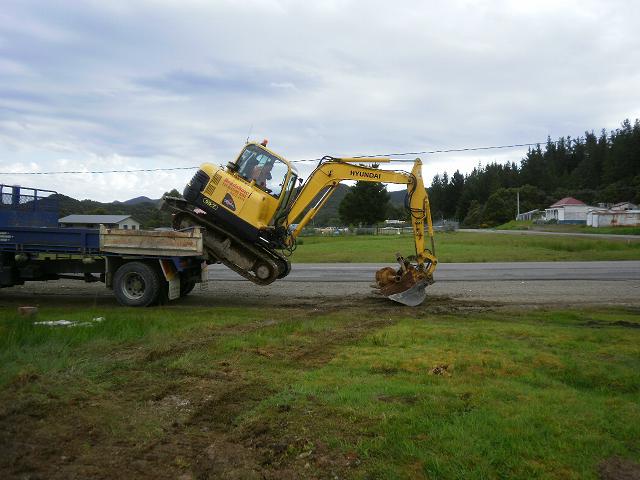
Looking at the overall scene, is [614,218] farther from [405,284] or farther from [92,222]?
[405,284]

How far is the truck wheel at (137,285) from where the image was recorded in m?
12.4

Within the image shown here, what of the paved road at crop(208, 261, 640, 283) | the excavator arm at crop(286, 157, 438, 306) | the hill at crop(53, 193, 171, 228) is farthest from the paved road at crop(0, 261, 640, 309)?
the hill at crop(53, 193, 171, 228)

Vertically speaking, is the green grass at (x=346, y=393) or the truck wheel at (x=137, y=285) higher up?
the truck wheel at (x=137, y=285)

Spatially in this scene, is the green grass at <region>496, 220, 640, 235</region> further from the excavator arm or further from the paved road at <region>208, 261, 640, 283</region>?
the excavator arm

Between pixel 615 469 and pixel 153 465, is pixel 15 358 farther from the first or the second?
pixel 615 469

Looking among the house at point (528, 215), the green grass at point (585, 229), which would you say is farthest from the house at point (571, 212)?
the green grass at point (585, 229)

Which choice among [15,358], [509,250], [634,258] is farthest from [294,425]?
[509,250]

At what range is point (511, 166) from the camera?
150625 millimetres

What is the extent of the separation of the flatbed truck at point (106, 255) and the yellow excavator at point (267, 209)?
27.0 inches

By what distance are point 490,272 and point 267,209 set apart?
980 centimetres

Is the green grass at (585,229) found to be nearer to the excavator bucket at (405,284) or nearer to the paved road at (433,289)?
the paved road at (433,289)

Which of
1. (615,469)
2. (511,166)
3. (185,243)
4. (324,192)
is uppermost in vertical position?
(511,166)

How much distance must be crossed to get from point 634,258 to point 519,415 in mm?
22999

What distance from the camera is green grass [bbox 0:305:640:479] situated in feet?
14.0
